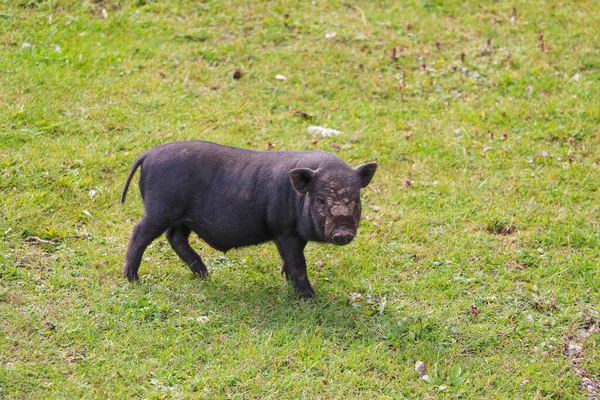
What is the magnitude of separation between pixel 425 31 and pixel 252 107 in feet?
10.5

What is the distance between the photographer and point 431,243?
24.7 ft

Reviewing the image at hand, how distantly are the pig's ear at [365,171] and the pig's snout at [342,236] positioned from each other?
1.64ft

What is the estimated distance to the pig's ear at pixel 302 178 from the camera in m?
6.02

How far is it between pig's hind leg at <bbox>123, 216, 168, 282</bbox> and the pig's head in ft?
4.14

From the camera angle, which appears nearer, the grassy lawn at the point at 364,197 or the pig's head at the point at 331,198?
the grassy lawn at the point at 364,197

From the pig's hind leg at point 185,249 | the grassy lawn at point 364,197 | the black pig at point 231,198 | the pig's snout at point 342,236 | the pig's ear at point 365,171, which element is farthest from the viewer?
the pig's hind leg at point 185,249

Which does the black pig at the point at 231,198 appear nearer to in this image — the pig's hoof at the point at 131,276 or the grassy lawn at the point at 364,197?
the pig's hoof at the point at 131,276

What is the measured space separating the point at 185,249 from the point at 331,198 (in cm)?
149

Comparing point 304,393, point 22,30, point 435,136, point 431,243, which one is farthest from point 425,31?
point 304,393

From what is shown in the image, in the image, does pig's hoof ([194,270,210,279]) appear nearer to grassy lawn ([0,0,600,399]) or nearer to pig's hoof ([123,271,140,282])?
grassy lawn ([0,0,600,399])

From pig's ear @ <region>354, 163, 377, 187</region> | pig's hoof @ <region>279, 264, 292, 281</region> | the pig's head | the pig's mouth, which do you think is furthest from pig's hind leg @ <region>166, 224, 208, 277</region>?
pig's ear @ <region>354, 163, 377, 187</region>

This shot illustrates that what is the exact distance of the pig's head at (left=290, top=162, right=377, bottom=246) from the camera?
6031 mm

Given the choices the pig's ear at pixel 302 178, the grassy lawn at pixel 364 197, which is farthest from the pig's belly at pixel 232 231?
the pig's ear at pixel 302 178

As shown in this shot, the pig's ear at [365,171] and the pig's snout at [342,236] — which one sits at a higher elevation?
the pig's ear at [365,171]
